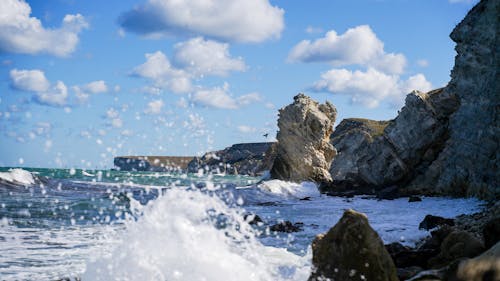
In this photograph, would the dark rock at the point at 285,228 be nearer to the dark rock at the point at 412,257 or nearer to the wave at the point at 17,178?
the dark rock at the point at 412,257

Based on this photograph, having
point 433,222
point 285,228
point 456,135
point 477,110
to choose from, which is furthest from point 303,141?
point 433,222

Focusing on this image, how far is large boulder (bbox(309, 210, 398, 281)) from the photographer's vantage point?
7.71m

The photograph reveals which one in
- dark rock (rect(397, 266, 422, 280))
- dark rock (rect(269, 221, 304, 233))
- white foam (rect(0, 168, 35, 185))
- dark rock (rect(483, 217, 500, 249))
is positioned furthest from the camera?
white foam (rect(0, 168, 35, 185))

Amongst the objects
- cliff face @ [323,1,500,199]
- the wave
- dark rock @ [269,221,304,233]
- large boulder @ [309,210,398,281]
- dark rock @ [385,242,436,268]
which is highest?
cliff face @ [323,1,500,199]

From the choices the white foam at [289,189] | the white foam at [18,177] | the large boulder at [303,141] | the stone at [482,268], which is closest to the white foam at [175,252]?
the stone at [482,268]

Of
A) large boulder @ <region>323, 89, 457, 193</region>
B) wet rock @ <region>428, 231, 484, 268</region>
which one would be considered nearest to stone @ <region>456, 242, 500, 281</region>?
wet rock @ <region>428, 231, 484, 268</region>

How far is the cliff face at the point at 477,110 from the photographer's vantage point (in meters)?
26.6

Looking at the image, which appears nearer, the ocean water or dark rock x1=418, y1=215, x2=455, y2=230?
the ocean water

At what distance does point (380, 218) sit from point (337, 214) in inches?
136

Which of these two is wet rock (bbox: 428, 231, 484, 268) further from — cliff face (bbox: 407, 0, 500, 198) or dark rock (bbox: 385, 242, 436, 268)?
cliff face (bbox: 407, 0, 500, 198)

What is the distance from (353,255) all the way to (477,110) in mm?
23296

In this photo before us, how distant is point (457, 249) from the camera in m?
9.55

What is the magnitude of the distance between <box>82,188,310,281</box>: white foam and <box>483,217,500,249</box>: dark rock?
129 inches

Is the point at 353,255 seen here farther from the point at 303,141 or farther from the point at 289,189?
the point at 303,141
